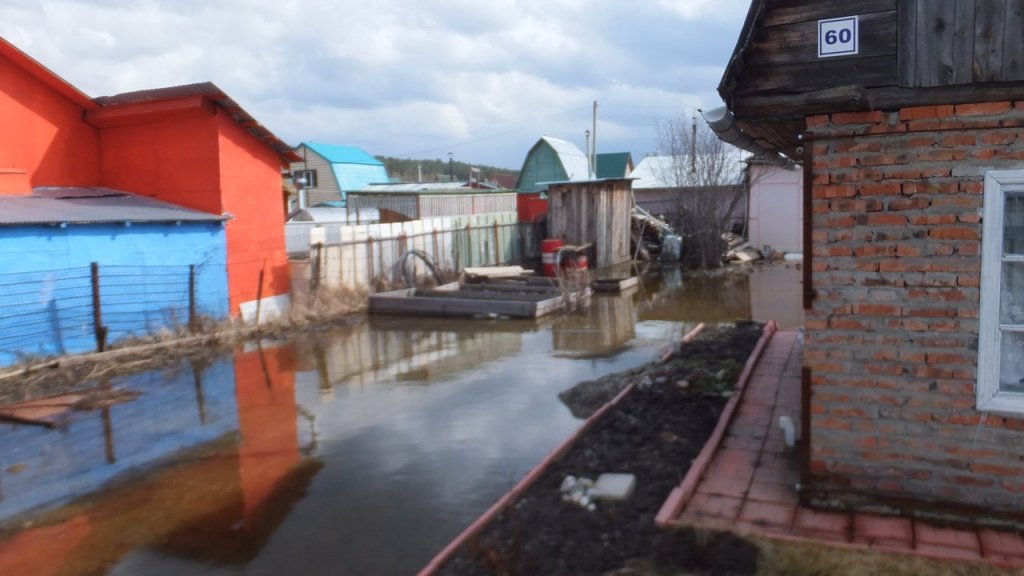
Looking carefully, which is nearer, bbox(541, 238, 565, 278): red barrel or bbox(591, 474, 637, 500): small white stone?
bbox(591, 474, 637, 500): small white stone

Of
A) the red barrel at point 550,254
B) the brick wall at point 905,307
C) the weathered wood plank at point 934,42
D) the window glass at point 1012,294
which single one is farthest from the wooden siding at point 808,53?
the red barrel at point 550,254

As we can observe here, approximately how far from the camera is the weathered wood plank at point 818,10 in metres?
4.40

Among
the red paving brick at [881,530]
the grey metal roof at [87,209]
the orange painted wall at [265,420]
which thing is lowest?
the orange painted wall at [265,420]

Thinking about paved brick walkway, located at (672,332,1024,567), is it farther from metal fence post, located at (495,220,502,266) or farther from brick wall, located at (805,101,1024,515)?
metal fence post, located at (495,220,502,266)

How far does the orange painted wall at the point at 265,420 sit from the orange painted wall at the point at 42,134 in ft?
18.8

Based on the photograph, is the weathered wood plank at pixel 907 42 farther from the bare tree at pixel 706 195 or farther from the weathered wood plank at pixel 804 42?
the bare tree at pixel 706 195

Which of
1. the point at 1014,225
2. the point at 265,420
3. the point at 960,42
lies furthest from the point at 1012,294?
the point at 265,420

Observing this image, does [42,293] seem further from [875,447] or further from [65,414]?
[875,447]

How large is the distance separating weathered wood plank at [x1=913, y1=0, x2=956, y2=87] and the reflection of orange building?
520 centimetres

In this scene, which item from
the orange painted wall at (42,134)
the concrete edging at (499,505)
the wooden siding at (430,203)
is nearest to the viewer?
the concrete edging at (499,505)

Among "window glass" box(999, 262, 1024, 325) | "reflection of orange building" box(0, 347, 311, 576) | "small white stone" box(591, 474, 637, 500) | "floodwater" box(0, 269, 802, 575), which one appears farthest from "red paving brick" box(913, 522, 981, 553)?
"reflection of orange building" box(0, 347, 311, 576)

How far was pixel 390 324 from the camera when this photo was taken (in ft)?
48.3

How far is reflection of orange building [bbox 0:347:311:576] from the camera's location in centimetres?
525

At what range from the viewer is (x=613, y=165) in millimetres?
43188
